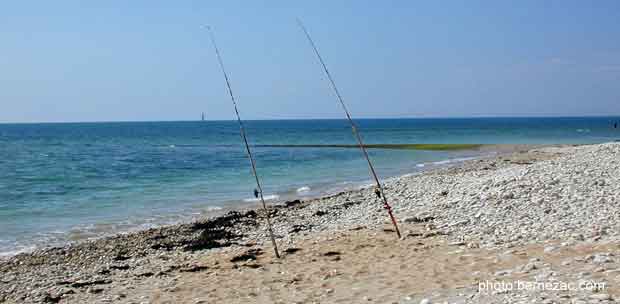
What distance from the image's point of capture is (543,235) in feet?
31.9

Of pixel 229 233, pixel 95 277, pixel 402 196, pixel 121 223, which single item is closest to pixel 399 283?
pixel 95 277

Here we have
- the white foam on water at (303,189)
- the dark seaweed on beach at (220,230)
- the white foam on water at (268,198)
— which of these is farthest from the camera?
the white foam on water at (303,189)

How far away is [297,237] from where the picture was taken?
42.9ft

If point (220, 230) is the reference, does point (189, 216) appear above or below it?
above

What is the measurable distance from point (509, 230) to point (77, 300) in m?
7.40

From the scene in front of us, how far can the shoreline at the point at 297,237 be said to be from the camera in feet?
32.4

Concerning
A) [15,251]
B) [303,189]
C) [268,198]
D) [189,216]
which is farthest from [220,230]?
[303,189]

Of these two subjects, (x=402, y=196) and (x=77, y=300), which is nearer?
(x=77, y=300)

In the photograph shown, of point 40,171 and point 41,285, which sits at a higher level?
point 40,171

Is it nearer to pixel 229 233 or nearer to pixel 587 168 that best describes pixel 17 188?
pixel 229 233

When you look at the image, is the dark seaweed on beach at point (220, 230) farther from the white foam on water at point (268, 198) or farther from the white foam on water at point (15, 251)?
the white foam on water at point (15, 251)

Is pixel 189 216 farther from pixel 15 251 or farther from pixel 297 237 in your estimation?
pixel 297 237

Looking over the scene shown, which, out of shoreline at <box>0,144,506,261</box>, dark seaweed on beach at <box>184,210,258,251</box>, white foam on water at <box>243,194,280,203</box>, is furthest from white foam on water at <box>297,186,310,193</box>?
dark seaweed on beach at <box>184,210,258,251</box>

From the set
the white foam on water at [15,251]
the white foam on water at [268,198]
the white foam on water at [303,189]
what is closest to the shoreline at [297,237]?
the white foam on water at [15,251]
